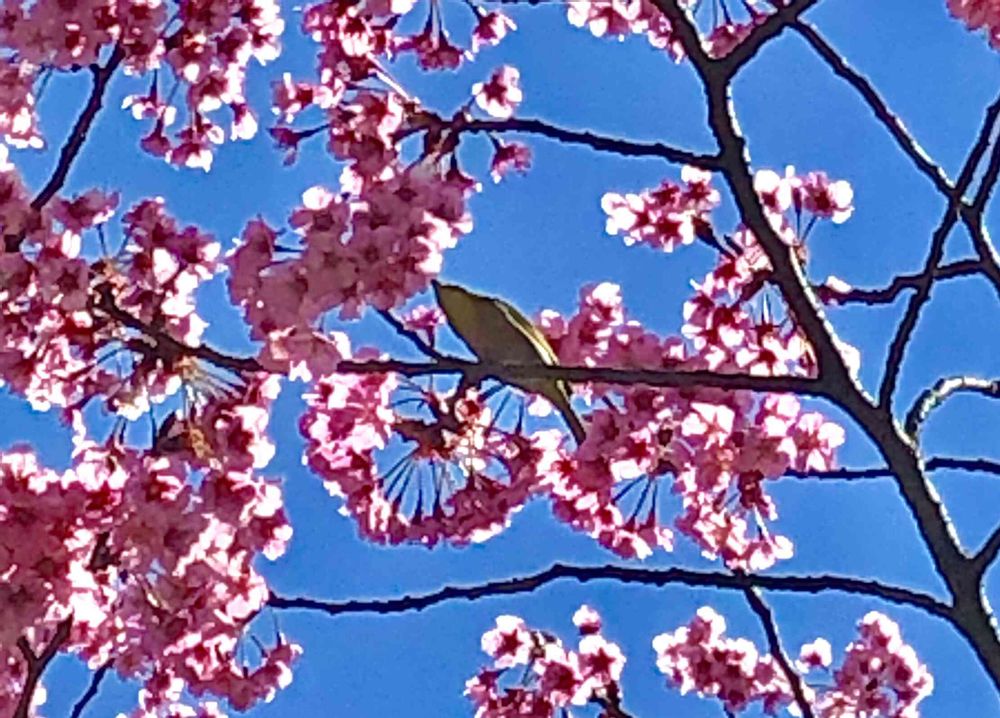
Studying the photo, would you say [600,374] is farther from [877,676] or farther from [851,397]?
[877,676]

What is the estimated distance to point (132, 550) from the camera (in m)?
4.63

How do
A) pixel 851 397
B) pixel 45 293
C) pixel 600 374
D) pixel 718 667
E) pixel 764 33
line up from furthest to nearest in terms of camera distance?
pixel 718 667, pixel 45 293, pixel 851 397, pixel 764 33, pixel 600 374

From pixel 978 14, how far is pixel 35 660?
3093mm

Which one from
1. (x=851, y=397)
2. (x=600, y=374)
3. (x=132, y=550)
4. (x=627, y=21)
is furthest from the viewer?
(x=627, y=21)

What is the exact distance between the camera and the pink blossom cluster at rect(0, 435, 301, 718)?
455cm

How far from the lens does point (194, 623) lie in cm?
473

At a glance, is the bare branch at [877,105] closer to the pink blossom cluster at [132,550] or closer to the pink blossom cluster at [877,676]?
the pink blossom cluster at [132,550]

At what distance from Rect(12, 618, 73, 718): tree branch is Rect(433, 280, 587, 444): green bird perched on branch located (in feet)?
4.78

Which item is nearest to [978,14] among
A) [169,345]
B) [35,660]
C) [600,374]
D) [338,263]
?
[600,374]

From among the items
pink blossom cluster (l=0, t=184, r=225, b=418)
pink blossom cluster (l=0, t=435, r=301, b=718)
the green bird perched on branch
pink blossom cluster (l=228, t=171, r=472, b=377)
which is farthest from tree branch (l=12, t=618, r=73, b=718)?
the green bird perched on branch

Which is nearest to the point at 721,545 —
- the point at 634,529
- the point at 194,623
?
the point at 634,529

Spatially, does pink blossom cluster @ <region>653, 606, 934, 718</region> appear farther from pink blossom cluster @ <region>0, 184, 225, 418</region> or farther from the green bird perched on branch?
pink blossom cluster @ <region>0, 184, 225, 418</region>

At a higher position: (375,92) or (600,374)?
(375,92)

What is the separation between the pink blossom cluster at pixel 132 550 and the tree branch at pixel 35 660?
0.09ft
